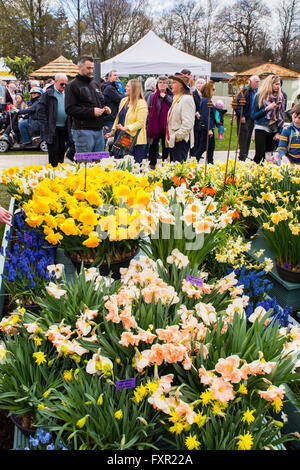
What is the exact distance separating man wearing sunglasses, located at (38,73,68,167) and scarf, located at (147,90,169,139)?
150 cm

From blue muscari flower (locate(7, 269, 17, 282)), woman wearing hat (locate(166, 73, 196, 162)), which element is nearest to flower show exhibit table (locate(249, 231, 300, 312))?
blue muscari flower (locate(7, 269, 17, 282))

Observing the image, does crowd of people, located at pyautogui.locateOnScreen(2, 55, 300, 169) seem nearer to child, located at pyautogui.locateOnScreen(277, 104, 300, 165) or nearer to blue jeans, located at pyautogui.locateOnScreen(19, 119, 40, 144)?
child, located at pyautogui.locateOnScreen(277, 104, 300, 165)

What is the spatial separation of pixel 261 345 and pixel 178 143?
4366 millimetres

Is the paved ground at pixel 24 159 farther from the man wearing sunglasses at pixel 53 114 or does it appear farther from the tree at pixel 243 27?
the tree at pixel 243 27

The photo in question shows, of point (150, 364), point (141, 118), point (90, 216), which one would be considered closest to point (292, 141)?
point (141, 118)

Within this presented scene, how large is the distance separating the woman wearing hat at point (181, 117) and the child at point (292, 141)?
1.26 m

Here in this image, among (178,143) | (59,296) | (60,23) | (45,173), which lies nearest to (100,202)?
(59,296)

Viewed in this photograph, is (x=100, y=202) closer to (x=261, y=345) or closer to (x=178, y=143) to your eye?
(x=261, y=345)

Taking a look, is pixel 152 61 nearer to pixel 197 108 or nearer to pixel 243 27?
pixel 197 108

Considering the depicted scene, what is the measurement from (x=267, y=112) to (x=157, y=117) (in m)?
1.81

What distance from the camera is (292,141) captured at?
178 inches

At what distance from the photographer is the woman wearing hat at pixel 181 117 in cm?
513

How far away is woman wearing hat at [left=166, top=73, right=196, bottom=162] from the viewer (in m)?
5.13

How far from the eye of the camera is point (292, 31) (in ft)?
129
